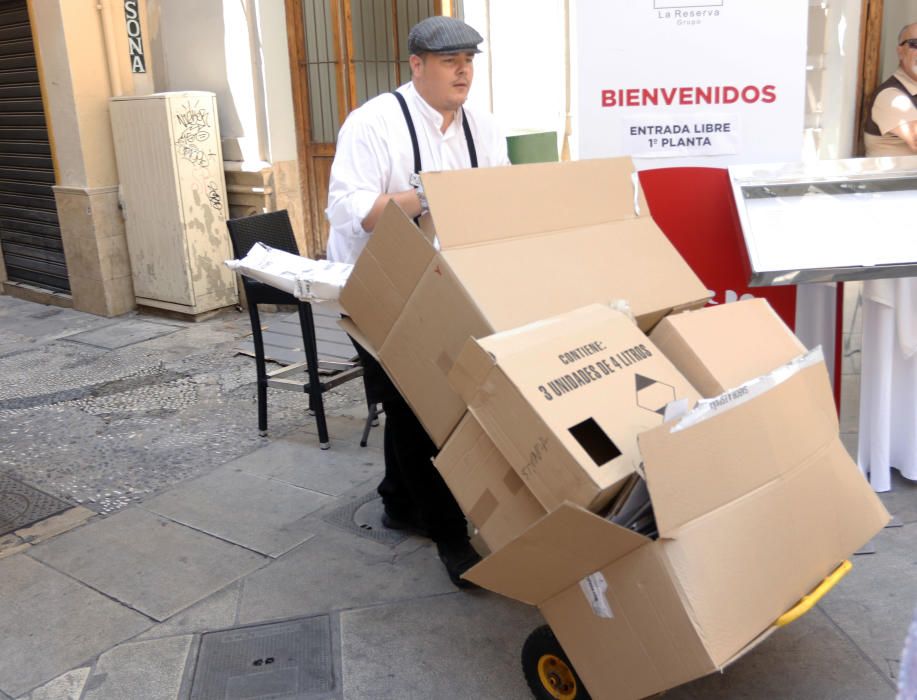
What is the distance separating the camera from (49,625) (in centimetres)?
309

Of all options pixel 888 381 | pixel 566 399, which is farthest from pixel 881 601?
pixel 566 399

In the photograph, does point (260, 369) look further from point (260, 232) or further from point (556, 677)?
point (556, 677)

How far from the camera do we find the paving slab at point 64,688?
2711mm

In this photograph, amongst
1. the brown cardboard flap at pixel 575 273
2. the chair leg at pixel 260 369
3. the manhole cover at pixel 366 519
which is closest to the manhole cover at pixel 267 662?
the manhole cover at pixel 366 519

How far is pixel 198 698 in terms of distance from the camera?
266 centimetres

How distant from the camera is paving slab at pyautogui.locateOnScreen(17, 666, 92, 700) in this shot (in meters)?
2.71

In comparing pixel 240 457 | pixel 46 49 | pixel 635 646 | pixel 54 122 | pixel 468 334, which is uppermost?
pixel 46 49

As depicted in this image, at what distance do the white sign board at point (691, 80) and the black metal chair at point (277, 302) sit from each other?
1614 mm

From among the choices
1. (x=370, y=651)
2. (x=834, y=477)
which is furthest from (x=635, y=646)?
(x=370, y=651)

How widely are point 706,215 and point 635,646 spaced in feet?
6.70

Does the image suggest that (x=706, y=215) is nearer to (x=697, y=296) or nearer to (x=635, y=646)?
(x=697, y=296)

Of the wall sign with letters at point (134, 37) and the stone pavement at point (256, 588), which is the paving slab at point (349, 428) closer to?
the stone pavement at point (256, 588)

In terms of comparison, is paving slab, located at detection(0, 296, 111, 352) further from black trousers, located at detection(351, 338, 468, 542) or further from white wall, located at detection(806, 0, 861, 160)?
white wall, located at detection(806, 0, 861, 160)

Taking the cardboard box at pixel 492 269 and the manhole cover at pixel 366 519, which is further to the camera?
the manhole cover at pixel 366 519
